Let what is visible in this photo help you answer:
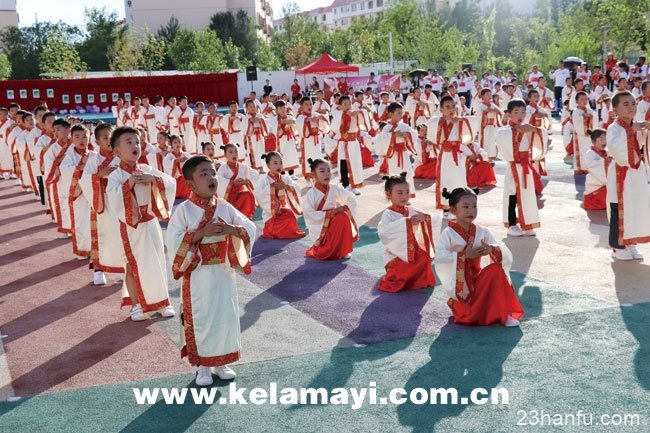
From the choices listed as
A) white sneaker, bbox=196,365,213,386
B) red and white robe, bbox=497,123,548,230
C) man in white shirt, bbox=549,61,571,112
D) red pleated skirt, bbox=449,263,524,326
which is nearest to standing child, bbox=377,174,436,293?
red pleated skirt, bbox=449,263,524,326

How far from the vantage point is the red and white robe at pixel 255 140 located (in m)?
18.2

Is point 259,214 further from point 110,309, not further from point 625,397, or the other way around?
point 625,397

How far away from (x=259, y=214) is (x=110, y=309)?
5.09 metres

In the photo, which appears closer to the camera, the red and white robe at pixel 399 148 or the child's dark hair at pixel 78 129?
the child's dark hair at pixel 78 129

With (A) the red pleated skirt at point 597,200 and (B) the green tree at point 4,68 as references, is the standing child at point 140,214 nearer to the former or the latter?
(A) the red pleated skirt at point 597,200

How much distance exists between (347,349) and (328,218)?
3406 millimetres

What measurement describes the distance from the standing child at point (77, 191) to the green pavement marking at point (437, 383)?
406 cm

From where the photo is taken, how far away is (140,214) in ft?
22.8

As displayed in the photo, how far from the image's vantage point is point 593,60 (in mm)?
38312

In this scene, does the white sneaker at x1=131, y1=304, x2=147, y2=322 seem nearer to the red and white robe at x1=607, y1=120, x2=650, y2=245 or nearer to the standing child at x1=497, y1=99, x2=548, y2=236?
the standing child at x1=497, y1=99, x2=548, y2=236

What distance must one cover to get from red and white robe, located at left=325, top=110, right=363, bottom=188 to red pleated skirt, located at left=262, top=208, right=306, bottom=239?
3276 mm

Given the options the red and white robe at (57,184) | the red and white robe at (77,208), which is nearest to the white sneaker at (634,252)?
the red and white robe at (77,208)

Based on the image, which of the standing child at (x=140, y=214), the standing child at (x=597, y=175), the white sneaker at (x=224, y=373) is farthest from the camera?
the standing child at (x=597, y=175)

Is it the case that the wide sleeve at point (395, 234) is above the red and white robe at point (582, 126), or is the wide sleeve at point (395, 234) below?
below
